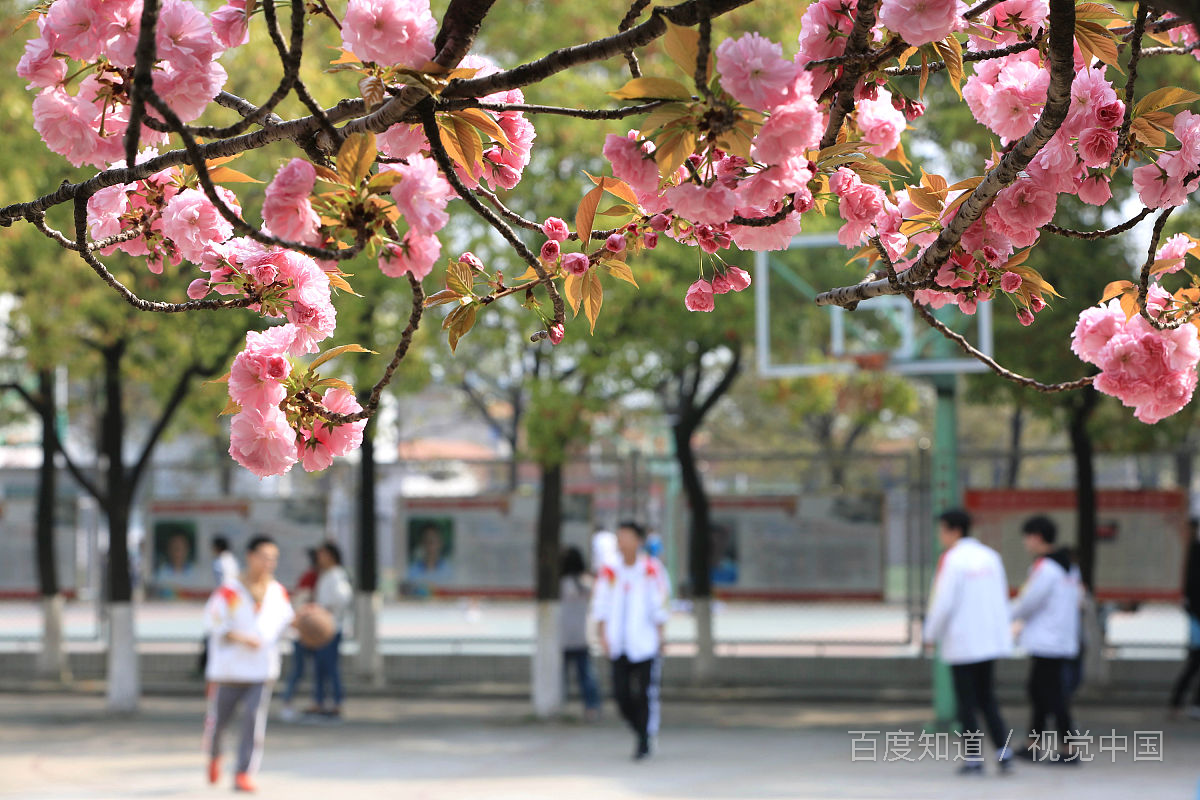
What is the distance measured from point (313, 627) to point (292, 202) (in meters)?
9.58

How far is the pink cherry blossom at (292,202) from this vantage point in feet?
6.93

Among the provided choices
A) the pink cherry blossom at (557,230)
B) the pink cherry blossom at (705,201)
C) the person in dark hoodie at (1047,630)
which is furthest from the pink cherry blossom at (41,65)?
the person in dark hoodie at (1047,630)

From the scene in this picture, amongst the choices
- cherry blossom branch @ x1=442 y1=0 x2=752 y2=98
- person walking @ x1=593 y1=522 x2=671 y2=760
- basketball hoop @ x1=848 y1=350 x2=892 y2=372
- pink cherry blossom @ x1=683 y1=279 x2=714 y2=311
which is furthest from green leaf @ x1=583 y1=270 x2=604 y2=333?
basketball hoop @ x1=848 y1=350 x2=892 y2=372

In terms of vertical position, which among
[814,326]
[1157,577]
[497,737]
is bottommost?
[497,737]

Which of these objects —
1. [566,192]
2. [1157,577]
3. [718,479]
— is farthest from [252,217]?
[1157,577]

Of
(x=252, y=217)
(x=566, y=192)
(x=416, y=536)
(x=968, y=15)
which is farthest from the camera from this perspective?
(x=416, y=536)

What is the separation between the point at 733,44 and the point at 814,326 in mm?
15531

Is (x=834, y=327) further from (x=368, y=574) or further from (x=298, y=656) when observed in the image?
(x=368, y=574)

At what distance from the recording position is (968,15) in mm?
2545

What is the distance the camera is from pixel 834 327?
12328mm

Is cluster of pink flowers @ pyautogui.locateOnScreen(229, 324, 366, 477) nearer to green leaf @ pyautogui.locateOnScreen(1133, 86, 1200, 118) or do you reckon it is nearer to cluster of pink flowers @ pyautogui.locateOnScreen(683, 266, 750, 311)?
cluster of pink flowers @ pyautogui.locateOnScreen(683, 266, 750, 311)

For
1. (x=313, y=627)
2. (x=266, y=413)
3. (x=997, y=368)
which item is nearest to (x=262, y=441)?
(x=266, y=413)

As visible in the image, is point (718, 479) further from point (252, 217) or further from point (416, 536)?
point (252, 217)

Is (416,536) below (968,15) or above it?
below
